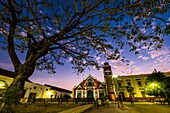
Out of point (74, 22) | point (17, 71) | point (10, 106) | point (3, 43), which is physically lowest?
point (10, 106)

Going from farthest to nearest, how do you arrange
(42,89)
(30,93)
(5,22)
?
1. (42,89)
2. (30,93)
3. (5,22)

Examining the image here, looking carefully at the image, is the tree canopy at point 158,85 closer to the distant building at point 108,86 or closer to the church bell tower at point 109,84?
the distant building at point 108,86

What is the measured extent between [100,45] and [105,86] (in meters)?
30.3

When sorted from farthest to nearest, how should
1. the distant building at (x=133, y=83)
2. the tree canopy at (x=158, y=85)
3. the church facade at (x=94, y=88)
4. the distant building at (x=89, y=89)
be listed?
the distant building at (x=89, y=89)
the church facade at (x=94, y=88)
the distant building at (x=133, y=83)
the tree canopy at (x=158, y=85)

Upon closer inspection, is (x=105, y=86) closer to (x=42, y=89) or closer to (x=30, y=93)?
(x=42, y=89)

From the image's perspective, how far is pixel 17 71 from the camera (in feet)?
23.1

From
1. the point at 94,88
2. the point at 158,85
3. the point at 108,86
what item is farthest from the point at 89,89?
the point at 158,85

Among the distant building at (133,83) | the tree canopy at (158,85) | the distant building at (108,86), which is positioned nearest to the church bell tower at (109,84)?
the distant building at (108,86)

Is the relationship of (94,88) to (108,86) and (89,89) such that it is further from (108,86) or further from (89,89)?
(108,86)

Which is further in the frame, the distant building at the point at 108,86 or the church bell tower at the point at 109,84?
the distant building at the point at 108,86

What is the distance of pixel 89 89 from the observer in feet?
124

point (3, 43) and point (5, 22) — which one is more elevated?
point (5, 22)

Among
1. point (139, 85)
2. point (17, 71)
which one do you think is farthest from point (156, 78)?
point (17, 71)

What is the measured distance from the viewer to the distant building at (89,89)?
36759mm
